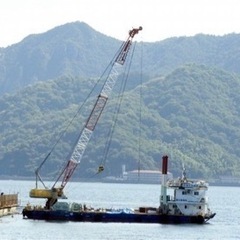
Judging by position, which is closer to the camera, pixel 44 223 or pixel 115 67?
pixel 44 223

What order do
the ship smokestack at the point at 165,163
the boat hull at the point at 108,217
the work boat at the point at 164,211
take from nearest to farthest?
the boat hull at the point at 108,217 < the work boat at the point at 164,211 < the ship smokestack at the point at 165,163

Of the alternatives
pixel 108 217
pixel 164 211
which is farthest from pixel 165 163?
pixel 108 217

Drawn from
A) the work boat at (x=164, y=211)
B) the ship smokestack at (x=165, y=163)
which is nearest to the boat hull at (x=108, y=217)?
the work boat at (x=164, y=211)

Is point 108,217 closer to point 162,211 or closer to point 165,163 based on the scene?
point 162,211

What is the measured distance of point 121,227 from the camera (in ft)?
436

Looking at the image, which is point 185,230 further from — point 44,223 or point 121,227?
point 44,223

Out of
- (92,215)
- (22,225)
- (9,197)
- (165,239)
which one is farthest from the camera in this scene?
(9,197)

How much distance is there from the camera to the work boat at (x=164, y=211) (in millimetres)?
140000

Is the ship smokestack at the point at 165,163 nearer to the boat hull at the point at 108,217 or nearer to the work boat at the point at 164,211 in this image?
the work boat at the point at 164,211

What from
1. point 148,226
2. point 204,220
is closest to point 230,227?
point 204,220

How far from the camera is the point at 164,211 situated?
142 m

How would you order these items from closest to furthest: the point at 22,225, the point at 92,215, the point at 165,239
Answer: the point at 165,239 < the point at 22,225 < the point at 92,215

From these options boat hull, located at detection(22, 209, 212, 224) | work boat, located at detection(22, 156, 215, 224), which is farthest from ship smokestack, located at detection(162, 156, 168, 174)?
boat hull, located at detection(22, 209, 212, 224)

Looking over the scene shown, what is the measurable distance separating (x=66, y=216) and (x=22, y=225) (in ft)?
37.3
